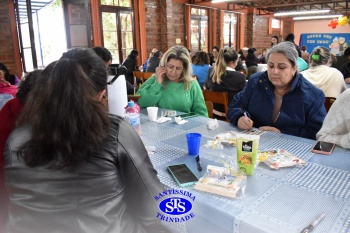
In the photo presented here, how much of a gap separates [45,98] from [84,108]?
12 cm

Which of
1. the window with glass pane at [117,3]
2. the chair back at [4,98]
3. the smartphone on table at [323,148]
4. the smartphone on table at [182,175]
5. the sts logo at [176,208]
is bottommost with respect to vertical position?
the sts logo at [176,208]

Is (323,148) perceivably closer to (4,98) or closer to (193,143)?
(193,143)

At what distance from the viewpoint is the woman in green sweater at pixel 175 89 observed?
2.48 m

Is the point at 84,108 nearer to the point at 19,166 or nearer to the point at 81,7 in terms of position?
the point at 19,166

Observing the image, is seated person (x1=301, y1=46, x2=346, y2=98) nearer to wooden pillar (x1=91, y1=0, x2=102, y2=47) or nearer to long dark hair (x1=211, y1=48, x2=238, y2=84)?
long dark hair (x1=211, y1=48, x2=238, y2=84)

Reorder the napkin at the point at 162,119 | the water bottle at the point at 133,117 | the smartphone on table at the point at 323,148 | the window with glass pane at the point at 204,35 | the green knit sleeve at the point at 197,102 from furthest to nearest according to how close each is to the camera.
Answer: the window with glass pane at the point at 204,35 < the green knit sleeve at the point at 197,102 < the napkin at the point at 162,119 < the water bottle at the point at 133,117 < the smartphone on table at the point at 323,148

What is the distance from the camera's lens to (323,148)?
145 centimetres

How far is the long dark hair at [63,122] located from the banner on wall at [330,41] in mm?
9480

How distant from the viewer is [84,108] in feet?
2.76

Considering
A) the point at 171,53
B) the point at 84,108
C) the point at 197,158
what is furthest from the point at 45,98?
the point at 171,53

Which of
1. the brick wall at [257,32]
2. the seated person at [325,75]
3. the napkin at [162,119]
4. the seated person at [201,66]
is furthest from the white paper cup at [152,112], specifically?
the brick wall at [257,32]

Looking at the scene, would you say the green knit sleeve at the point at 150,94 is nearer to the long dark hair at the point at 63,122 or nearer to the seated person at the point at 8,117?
the seated person at the point at 8,117

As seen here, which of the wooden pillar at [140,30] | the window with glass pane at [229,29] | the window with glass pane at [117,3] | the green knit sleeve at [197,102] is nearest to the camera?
the green knit sleeve at [197,102]

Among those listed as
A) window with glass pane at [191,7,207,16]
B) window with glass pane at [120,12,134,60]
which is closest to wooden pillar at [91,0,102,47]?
window with glass pane at [120,12,134,60]
